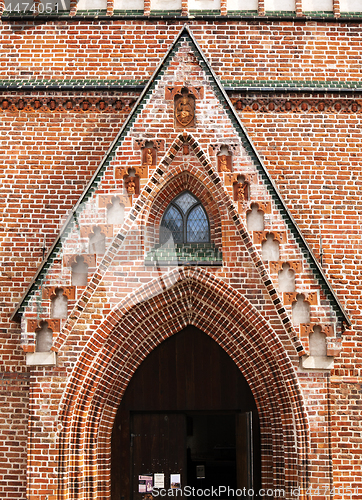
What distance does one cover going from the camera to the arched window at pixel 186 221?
889 cm

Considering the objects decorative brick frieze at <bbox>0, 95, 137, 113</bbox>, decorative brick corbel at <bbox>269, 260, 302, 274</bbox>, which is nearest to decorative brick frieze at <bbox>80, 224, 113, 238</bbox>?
decorative brick corbel at <bbox>269, 260, 302, 274</bbox>

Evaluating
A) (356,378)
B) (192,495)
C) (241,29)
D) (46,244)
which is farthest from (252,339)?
(241,29)

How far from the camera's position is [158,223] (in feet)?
28.6

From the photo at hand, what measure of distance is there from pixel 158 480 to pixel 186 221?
3881mm

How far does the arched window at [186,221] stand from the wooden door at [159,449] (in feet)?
8.79

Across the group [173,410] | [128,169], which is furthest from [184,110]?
[173,410]

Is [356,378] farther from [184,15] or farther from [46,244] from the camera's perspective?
[184,15]

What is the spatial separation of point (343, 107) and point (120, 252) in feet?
14.5

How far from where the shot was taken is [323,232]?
899 cm

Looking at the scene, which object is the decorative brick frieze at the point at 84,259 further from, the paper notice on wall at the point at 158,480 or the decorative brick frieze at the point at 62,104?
the paper notice on wall at the point at 158,480
